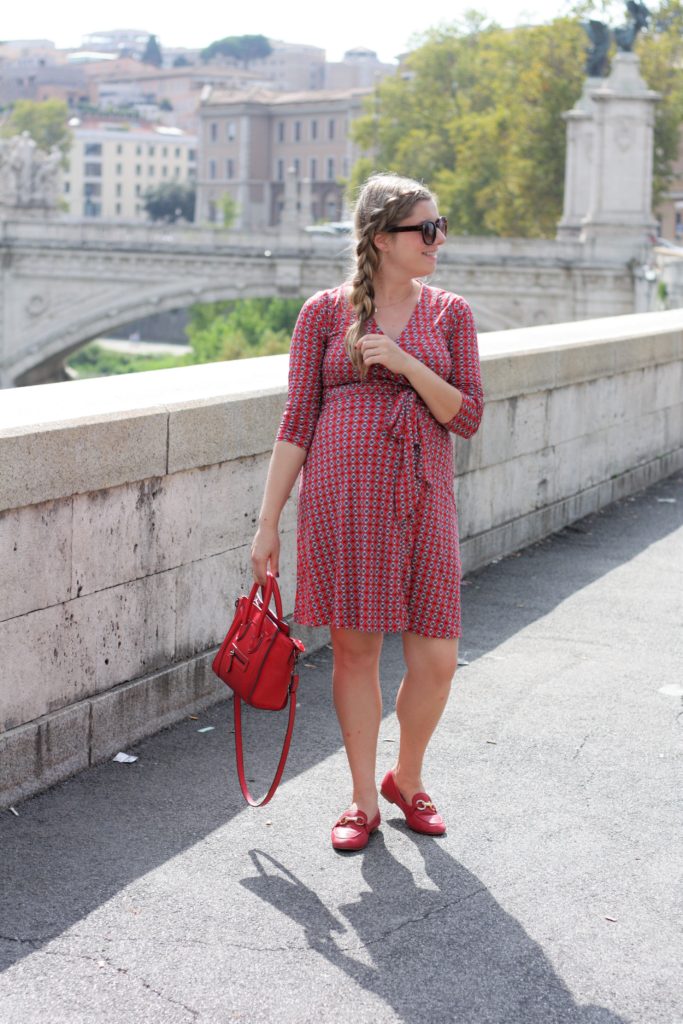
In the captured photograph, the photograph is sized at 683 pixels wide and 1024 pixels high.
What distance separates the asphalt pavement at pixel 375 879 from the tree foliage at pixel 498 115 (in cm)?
4713

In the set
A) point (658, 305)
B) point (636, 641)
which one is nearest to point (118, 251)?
point (658, 305)

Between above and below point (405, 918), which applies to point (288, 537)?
above

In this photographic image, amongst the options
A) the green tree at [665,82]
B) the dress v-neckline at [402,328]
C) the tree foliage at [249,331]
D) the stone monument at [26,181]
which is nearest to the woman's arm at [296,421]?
the dress v-neckline at [402,328]

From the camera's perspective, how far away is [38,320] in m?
61.2

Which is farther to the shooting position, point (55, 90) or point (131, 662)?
point (55, 90)

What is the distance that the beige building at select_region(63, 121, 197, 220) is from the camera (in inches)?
5846

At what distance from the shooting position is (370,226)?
386 centimetres

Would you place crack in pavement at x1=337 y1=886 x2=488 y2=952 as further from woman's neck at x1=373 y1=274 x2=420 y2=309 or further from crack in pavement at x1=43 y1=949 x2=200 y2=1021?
woman's neck at x1=373 y1=274 x2=420 y2=309

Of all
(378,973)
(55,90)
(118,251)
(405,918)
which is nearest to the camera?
(378,973)

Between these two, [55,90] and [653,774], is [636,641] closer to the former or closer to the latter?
[653,774]

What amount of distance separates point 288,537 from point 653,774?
1.68 m

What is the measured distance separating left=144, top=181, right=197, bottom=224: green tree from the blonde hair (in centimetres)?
13413

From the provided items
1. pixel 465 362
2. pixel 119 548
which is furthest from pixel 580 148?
pixel 465 362

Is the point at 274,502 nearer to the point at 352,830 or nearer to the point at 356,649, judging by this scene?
the point at 356,649
